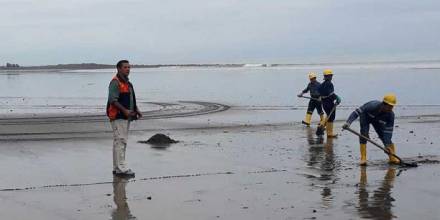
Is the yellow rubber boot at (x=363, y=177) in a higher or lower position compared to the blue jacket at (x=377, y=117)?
lower

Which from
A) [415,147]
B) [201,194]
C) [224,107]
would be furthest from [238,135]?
[224,107]

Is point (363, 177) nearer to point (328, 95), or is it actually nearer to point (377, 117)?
point (377, 117)

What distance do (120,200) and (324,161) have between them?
456 cm

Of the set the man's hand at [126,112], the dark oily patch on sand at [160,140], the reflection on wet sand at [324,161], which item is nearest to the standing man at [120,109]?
the man's hand at [126,112]

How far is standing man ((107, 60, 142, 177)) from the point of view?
9883mm

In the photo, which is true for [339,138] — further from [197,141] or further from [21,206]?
[21,206]

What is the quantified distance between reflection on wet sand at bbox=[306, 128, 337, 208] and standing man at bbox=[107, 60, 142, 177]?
2.95 meters

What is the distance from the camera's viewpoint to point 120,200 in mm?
8266

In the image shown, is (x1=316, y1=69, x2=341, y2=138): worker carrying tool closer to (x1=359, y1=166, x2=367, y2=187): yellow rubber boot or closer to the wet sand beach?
the wet sand beach

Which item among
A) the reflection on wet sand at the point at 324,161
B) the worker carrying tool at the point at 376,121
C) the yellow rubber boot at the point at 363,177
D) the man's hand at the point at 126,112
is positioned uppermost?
the man's hand at the point at 126,112

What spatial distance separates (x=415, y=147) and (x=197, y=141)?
185 inches

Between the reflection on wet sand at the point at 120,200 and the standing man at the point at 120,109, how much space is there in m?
0.30

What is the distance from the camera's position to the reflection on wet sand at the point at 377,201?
7.48 meters

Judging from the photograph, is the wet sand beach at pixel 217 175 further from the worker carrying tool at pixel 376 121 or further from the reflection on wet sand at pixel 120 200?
the worker carrying tool at pixel 376 121
